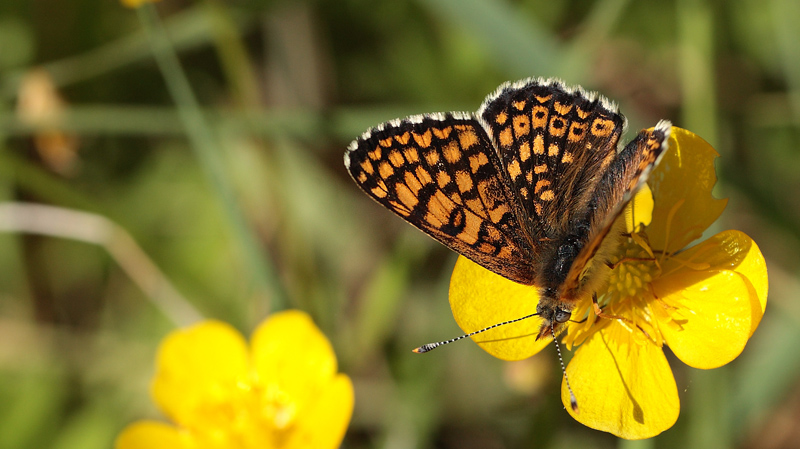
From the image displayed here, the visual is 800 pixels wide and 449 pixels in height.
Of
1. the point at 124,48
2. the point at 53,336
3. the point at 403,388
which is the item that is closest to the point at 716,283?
the point at 403,388

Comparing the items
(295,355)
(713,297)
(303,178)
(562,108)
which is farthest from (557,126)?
(303,178)

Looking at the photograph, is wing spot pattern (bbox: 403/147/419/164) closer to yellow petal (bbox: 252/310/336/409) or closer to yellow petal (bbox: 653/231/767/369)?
yellow petal (bbox: 252/310/336/409)

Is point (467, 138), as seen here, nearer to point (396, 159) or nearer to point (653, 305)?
point (396, 159)

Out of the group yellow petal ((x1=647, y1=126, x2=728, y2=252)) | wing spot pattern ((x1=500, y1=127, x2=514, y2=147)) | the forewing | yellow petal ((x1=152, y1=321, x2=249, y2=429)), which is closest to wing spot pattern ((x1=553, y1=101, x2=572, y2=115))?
the forewing

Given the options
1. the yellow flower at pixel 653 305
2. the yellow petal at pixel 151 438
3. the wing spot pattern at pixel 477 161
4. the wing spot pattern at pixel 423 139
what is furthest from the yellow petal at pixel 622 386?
the yellow petal at pixel 151 438

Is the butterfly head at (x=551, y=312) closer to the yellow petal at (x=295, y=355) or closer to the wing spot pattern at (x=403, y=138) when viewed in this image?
the wing spot pattern at (x=403, y=138)

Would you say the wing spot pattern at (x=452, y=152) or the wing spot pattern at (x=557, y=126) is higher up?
the wing spot pattern at (x=557, y=126)
